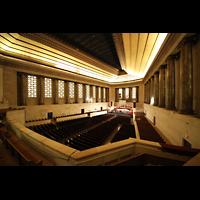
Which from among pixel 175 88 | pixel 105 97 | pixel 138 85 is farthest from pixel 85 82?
pixel 175 88

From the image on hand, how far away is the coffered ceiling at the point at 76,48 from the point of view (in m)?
6.57

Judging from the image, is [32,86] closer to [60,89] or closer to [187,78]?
[60,89]

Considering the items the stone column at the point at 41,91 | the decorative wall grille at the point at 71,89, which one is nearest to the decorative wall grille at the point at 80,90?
the decorative wall grille at the point at 71,89

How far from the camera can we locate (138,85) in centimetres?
1952

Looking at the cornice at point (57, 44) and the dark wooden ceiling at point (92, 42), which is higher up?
the dark wooden ceiling at point (92, 42)

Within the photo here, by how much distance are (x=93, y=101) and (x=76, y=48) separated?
11.6 metres

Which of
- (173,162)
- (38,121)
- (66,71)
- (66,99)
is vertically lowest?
(38,121)

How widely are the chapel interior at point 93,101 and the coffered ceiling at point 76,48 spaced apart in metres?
0.08

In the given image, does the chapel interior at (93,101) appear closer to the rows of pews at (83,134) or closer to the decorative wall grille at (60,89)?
the rows of pews at (83,134)

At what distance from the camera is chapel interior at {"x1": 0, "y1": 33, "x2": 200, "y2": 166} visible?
234cm
